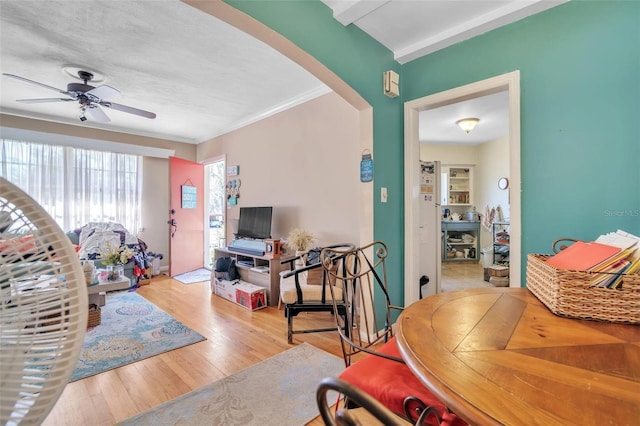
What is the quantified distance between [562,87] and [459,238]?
492 cm

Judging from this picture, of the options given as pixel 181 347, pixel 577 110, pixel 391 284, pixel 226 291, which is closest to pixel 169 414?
pixel 181 347

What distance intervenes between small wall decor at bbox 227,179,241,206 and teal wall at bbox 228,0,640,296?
3.01 metres

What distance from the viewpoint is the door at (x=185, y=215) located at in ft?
16.5

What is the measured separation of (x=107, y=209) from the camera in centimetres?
493

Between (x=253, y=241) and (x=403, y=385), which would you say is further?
(x=253, y=241)

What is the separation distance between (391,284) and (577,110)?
1.76 meters

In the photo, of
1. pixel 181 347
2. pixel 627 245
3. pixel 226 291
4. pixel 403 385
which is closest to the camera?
pixel 403 385

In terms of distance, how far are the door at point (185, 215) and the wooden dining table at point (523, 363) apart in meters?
4.95

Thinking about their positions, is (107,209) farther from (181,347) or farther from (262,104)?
(181,347)

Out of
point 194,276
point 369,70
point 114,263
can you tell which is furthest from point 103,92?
point 194,276

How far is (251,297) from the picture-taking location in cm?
328

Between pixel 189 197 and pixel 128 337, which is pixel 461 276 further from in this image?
pixel 189 197

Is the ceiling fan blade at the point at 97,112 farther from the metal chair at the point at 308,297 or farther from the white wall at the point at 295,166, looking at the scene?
the metal chair at the point at 308,297

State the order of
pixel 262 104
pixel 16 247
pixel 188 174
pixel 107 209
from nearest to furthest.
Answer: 1. pixel 16 247
2. pixel 262 104
3. pixel 107 209
4. pixel 188 174
